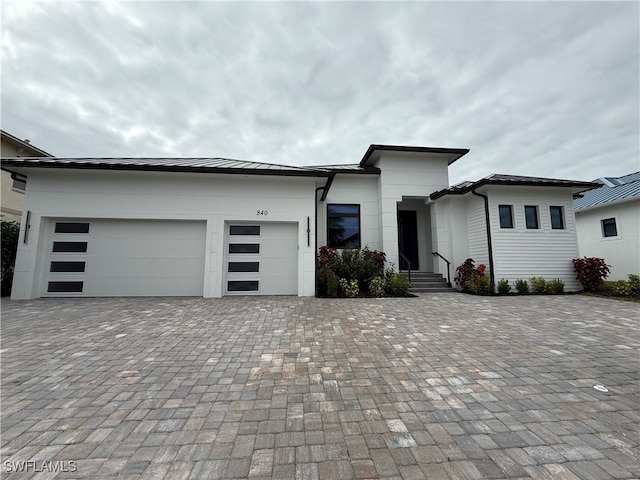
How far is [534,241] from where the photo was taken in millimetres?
8172

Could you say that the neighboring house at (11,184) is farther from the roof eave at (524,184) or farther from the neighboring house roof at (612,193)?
the neighboring house roof at (612,193)

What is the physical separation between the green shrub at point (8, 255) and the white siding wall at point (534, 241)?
14.7 meters

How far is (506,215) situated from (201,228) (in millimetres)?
9827

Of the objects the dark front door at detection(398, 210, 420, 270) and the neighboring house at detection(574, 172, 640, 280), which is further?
the dark front door at detection(398, 210, 420, 270)

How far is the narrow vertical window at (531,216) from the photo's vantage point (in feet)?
27.2

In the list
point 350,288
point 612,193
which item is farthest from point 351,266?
point 612,193

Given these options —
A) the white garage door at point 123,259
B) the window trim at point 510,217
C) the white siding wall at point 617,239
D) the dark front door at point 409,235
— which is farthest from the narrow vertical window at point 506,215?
the white garage door at point 123,259

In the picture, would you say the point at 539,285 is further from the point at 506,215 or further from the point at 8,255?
the point at 8,255

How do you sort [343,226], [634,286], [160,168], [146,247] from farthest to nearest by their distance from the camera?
[343,226] → [634,286] → [146,247] → [160,168]

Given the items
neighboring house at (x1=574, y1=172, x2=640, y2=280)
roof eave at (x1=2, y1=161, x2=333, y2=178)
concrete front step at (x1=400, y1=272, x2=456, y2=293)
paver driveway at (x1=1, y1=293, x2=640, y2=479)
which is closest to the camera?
paver driveway at (x1=1, y1=293, x2=640, y2=479)

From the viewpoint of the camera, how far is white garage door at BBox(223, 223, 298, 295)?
7.16 meters

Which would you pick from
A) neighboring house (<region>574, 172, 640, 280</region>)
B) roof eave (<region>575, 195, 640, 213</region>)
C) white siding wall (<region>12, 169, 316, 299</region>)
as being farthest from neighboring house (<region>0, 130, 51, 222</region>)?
roof eave (<region>575, 195, 640, 213</region>)

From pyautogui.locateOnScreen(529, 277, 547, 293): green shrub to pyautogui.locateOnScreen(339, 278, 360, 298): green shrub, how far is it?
5721 millimetres

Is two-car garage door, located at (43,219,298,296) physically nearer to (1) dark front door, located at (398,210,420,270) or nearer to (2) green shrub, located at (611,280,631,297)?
(1) dark front door, located at (398,210,420,270)
